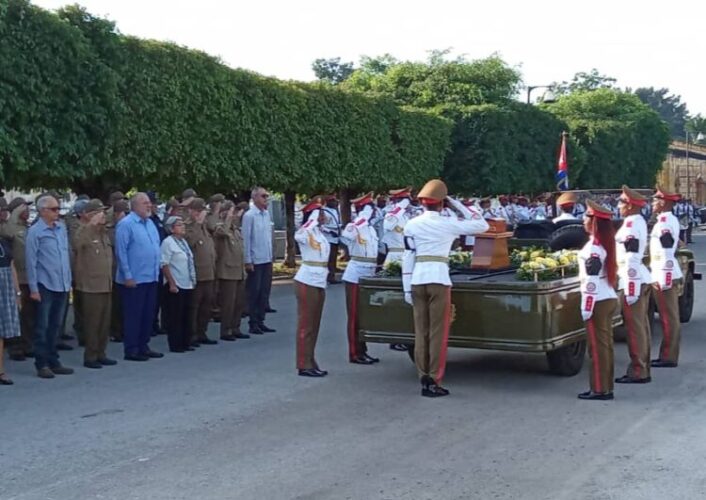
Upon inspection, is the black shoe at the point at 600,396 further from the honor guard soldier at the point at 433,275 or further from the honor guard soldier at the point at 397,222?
the honor guard soldier at the point at 397,222

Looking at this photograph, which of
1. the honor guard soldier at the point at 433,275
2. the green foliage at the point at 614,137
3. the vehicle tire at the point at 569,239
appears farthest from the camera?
the green foliage at the point at 614,137

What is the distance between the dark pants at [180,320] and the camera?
12242 millimetres

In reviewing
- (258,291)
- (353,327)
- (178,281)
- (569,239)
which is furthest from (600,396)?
(258,291)

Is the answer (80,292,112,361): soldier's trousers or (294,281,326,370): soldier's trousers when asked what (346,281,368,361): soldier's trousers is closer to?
(294,281,326,370): soldier's trousers

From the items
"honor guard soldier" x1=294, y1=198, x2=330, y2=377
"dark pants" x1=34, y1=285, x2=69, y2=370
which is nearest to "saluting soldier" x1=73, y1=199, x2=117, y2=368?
"dark pants" x1=34, y1=285, x2=69, y2=370

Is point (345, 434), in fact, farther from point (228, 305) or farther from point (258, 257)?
point (258, 257)

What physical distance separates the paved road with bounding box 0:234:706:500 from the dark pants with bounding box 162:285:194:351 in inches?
33.7

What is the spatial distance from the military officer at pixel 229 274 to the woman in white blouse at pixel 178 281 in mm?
894

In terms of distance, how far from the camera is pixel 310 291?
34.6 ft

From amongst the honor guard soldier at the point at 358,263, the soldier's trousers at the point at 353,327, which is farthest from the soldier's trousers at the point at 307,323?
the honor guard soldier at the point at 358,263

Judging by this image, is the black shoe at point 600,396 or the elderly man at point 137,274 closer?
the black shoe at point 600,396

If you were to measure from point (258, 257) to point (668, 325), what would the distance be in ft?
19.5

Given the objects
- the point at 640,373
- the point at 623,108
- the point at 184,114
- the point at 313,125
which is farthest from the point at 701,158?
the point at 640,373

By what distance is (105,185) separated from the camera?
17.4 metres
